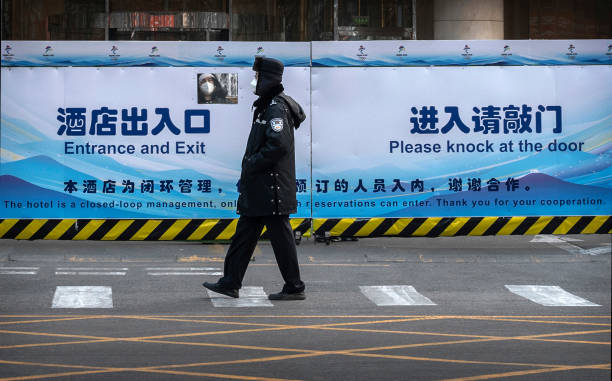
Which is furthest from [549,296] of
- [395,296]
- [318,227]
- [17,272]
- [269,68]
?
[17,272]

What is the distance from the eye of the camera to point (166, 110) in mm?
14531

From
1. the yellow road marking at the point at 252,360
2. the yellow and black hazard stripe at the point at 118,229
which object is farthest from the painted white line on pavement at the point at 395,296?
the yellow and black hazard stripe at the point at 118,229

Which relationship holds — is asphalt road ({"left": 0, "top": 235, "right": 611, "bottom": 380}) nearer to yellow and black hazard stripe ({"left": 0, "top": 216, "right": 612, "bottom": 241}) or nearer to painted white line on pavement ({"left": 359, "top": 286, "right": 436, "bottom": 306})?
painted white line on pavement ({"left": 359, "top": 286, "right": 436, "bottom": 306})

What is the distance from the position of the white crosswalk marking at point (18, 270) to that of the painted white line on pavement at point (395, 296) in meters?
3.37

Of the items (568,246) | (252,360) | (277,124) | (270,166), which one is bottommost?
(568,246)

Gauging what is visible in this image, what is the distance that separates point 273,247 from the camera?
1027 centimetres

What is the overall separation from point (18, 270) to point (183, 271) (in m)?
1.63

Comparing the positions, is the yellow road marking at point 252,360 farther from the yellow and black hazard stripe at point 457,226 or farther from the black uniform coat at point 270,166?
the yellow and black hazard stripe at point 457,226

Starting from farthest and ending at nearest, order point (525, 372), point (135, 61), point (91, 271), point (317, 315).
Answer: point (135, 61)
point (91, 271)
point (317, 315)
point (525, 372)

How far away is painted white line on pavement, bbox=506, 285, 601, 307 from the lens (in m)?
10.3

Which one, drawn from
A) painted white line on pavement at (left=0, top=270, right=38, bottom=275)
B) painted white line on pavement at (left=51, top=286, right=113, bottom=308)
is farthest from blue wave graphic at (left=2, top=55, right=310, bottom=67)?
painted white line on pavement at (left=51, top=286, right=113, bottom=308)

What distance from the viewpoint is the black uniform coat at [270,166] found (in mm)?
10164

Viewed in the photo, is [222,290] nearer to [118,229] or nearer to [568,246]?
[118,229]

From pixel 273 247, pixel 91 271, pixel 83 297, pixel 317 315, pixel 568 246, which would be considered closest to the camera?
pixel 317 315
